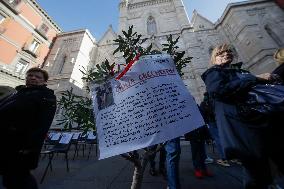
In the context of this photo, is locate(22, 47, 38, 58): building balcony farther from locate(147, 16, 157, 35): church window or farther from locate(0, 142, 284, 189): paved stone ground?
locate(0, 142, 284, 189): paved stone ground

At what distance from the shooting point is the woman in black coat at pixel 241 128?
4.99ft

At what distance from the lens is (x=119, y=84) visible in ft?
6.47

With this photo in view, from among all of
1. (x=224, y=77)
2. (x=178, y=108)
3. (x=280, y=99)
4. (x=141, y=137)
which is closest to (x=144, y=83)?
(x=178, y=108)

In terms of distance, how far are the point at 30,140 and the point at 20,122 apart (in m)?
0.25

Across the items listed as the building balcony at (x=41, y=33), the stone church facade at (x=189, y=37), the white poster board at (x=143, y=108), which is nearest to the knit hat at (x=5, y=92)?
the white poster board at (x=143, y=108)

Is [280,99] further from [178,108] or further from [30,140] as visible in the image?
[30,140]

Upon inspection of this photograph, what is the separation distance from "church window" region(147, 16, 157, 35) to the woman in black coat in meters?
19.5

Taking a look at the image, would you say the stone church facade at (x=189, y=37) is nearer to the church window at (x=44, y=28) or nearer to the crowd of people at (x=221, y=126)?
the church window at (x=44, y=28)

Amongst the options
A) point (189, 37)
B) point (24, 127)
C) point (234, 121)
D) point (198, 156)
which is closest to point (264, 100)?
point (234, 121)

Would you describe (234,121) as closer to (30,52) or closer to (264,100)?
(264,100)

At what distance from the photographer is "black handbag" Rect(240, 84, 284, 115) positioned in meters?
1.49

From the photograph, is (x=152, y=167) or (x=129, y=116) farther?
(x=152, y=167)

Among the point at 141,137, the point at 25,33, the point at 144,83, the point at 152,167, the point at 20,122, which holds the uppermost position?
the point at 25,33

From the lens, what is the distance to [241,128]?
1.59m
